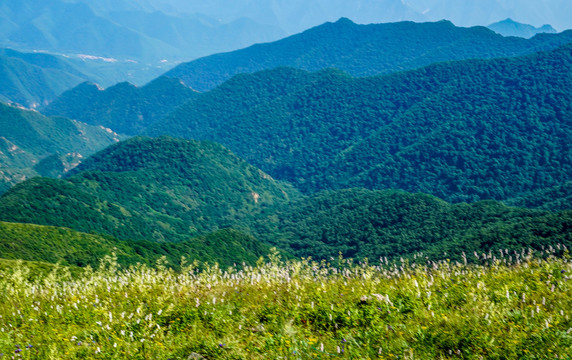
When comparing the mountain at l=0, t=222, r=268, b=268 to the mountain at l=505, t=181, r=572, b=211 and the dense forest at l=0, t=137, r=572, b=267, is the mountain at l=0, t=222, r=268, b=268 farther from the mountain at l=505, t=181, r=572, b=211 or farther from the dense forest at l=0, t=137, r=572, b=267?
the mountain at l=505, t=181, r=572, b=211

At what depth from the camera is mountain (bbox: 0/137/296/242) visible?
9838 cm

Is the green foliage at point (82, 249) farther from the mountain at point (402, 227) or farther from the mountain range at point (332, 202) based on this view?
the mountain at point (402, 227)

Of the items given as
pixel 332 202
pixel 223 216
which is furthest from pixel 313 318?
pixel 223 216

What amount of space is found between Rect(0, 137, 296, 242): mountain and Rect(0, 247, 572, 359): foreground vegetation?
8994 cm

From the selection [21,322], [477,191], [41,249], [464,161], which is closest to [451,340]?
[21,322]

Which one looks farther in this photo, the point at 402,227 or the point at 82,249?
the point at 402,227

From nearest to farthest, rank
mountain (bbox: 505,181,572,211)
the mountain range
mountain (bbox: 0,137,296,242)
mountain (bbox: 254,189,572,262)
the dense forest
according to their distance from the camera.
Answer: mountain (bbox: 254,189,572,262) → the dense forest → the mountain range → mountain (bbox: 0,137,296,242) → mountain (bbox: 505,181,572,211)

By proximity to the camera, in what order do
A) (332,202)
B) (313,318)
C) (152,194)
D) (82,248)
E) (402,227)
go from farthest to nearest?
(332,202) → (152,194) → (402,227) → (82,248) → (313,318)

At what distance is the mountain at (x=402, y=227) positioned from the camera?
66.5 metres

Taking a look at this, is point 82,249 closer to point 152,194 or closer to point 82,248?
point 82,248

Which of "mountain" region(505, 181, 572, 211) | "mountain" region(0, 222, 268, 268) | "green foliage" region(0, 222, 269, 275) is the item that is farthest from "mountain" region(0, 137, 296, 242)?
"mountain" region(505, 181, 572, 211)

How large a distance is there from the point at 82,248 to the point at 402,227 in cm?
7089

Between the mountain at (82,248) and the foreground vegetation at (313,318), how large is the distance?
40.4m

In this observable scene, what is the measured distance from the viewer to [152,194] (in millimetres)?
144750
